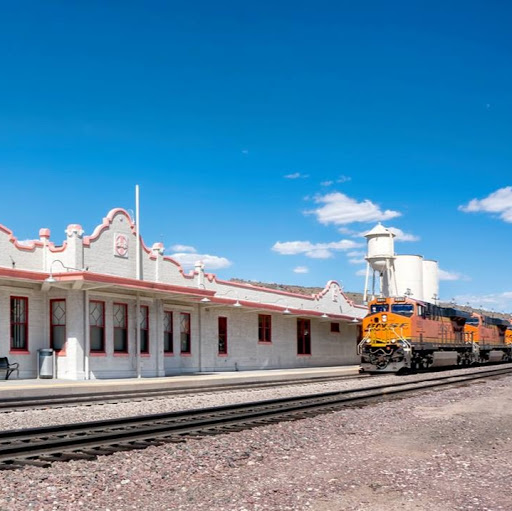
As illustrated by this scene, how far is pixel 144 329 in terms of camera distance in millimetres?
28688

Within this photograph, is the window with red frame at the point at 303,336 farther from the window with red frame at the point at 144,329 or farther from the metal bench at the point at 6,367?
the metal bench at the point at 6,367

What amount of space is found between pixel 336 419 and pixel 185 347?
18.3 metres

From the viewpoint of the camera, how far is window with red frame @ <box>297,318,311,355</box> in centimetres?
4134

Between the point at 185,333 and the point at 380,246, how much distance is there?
2159cm

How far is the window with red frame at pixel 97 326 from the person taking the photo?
85.1 ft

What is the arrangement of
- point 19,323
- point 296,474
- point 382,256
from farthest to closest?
point 382,256 → point 19,323 → point 296,474

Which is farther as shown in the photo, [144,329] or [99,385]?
[144,329]

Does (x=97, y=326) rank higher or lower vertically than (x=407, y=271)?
lower

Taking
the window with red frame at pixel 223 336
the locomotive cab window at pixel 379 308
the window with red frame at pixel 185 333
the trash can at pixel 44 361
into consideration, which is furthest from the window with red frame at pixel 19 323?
the locomotive cab window at pixel 379 308

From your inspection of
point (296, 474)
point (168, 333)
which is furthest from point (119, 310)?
point (296, 474)

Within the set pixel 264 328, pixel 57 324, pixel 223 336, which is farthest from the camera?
pixel 264 328

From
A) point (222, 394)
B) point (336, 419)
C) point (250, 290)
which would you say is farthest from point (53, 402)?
point (250, 290)

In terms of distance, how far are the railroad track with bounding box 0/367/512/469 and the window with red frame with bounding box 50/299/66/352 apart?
1078 centimetres

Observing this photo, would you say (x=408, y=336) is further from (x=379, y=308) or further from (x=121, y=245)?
(x=121, y=245)
